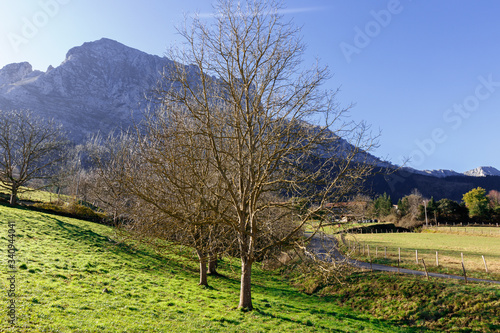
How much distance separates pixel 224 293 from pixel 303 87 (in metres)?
12.4

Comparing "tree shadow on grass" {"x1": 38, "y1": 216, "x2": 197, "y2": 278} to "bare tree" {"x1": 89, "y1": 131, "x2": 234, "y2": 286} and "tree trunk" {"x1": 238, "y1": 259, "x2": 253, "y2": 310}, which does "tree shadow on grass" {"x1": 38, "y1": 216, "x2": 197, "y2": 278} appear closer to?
"bare tree" {"x1": 89, "y1": 131, "x2": 234, "y2": 286}

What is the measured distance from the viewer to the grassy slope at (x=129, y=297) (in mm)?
9102

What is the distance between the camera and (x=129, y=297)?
12.3 meters

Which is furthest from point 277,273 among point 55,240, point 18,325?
point 18,325

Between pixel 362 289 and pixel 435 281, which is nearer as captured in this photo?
pixel 435 281

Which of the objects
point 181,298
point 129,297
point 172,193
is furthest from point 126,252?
point 172,193

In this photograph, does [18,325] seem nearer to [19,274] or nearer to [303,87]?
[19,274]

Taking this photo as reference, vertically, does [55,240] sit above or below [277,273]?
above

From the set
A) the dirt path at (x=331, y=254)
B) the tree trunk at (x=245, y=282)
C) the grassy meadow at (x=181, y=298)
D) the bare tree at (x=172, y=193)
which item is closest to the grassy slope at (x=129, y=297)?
the grassy meadow at (x=181, y=298)

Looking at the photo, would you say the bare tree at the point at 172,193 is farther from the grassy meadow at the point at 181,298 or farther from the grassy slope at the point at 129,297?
the grassy slope at the point at 129,297

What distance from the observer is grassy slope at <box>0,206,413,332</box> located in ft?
29.9

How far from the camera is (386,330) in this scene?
13305mm

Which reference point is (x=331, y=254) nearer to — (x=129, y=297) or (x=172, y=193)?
(x=172, y=193)

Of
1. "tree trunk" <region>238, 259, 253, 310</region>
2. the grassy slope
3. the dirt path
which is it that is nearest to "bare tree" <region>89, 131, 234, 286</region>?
the grassy slope
